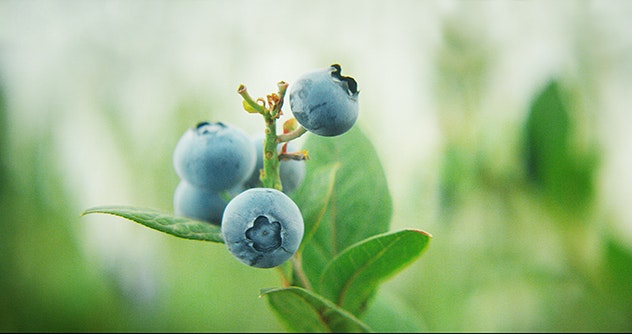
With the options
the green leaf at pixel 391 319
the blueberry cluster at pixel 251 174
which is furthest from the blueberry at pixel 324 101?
the green leaf at pixel 391 319

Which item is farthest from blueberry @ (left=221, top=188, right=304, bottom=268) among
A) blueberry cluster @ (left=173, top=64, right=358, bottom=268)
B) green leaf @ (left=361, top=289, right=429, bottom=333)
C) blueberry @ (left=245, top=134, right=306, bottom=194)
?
green leaf @ (left=361, top=289, right=429, bottom=333)

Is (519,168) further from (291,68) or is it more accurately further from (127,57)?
(127,57)

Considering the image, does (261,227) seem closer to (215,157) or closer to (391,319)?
(215,157)

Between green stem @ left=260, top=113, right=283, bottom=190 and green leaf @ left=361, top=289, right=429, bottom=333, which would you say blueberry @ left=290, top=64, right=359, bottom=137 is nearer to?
green stem @ left=260, top=113, right=283, bottom=190

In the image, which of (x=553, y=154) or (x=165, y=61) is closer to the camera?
(x=553, y=154)

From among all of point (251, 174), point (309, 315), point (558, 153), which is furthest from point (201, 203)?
point (558, 153)

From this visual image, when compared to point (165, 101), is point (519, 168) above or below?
below

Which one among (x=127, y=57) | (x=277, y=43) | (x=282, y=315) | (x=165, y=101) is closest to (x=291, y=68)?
(x=277, y=43)
